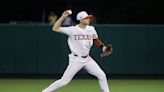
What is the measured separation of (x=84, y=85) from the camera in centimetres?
1731

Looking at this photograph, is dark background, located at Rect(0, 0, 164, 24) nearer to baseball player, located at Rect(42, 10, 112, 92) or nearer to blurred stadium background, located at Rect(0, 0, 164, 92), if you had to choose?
blurred stadium background, located at Rect(0, 0, 164, 92)

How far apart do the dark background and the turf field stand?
6.52m

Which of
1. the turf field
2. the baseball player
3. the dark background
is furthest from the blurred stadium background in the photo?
the baseball player

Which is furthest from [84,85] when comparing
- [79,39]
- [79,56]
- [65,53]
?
[79,39]

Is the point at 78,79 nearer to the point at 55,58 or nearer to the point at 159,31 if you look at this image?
the point at 55,58

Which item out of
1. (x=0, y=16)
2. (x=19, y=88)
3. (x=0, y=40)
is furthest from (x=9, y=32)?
(x=0, y=16)

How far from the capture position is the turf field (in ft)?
52.4

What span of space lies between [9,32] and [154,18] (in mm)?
7815

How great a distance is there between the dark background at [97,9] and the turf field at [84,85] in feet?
21.4

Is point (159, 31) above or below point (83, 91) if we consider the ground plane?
above

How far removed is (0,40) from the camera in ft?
63.2

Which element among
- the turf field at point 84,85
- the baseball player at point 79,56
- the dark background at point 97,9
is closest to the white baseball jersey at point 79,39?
the baseball player at point 79,56

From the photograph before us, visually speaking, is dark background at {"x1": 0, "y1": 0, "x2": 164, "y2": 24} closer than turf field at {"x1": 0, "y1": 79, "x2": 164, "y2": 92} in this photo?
No

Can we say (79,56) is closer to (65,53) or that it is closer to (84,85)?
(84,85)
